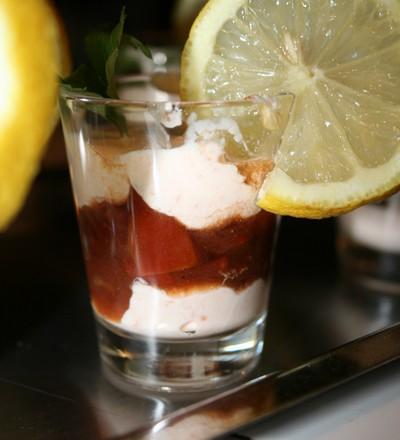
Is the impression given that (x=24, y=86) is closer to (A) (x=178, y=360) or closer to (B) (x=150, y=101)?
(B) (x=150, y=101)

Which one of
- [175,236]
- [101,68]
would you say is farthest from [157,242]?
[101,68]

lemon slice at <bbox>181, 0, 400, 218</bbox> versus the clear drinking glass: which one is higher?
lemon slice at <bbox>181, 0, 400, 218</bbox>

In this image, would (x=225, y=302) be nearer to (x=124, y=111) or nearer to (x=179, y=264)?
(x=179, y=264)

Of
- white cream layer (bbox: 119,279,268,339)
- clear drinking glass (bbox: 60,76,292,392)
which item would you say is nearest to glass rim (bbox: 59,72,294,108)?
clear drinking glass (bbox: 60,76,292,392)

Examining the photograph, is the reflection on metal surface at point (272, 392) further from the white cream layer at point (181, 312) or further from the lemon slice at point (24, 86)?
the lemon slice at point (24, 86)

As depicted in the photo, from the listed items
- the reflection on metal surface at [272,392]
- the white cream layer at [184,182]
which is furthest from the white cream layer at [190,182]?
the reflection on metal surface at [272,392]

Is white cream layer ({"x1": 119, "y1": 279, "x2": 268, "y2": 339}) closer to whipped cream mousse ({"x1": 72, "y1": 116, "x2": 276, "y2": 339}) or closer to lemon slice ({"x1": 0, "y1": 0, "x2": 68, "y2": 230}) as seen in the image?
whipped cream mousse ({"x1": 72, "y1": 116, "x2": 276, "y2": 339})

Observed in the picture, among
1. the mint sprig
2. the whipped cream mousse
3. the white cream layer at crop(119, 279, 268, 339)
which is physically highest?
the mint sprig
